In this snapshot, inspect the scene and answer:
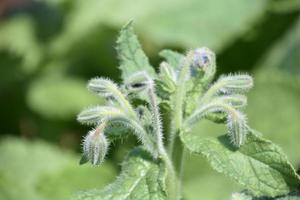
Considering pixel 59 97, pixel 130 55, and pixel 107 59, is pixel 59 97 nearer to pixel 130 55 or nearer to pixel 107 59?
pixel 107 59

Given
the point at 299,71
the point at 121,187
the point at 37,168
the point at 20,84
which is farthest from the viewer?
the point at 20,84

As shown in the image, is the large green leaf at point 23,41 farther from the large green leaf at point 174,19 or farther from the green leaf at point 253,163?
the green leaf at point 253,163

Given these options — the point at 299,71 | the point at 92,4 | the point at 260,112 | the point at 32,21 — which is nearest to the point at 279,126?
the point at 260,112

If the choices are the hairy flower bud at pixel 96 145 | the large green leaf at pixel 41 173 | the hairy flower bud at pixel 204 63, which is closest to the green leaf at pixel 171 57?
the hairy flower bud at pixel 204 63

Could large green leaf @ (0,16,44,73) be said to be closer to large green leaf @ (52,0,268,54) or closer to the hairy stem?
large green leaf @ (52,0,268,54)

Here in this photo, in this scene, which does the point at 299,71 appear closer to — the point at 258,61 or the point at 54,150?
the point at 258,61

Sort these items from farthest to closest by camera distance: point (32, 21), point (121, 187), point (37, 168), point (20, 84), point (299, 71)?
point (32, 21) < point (20, 84) < point (299, 71) < point (37, 168) < point (121, 187)
